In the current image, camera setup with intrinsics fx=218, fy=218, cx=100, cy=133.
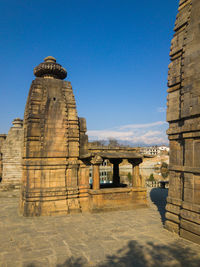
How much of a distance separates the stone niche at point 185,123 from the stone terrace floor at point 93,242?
765mm

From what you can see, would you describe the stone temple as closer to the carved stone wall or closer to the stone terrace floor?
the stone terrace floor

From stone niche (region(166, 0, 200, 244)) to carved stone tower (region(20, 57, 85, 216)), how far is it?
534cm

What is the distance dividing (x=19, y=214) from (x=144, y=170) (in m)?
37.6

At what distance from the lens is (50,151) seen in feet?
36.8

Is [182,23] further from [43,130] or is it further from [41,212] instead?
[41,212]

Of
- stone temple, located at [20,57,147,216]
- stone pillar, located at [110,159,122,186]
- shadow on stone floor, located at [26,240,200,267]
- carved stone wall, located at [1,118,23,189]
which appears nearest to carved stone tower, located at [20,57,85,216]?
stone temple, located at [20,57,147,216]

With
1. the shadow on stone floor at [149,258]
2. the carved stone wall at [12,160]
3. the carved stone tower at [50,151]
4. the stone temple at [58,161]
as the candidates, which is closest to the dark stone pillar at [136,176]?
the stone temple at [58,161]

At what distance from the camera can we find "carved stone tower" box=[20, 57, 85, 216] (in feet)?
35.4

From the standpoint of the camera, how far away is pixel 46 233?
26.6 feet

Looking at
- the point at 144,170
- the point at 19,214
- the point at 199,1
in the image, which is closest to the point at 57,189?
the point at 19,214

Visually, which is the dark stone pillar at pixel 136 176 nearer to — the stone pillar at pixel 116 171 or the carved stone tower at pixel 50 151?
the stone pillar at pixel 116 171

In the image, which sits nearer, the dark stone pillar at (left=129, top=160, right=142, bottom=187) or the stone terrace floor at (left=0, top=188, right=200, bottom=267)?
the stone terrace floor at (left=0, top=188, right=200, bottom=267)


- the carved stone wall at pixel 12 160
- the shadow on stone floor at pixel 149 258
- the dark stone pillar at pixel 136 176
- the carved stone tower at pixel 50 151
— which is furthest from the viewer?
the carved stone wall at pixel 12 160

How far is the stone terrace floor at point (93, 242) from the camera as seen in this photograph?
585 centimetres
